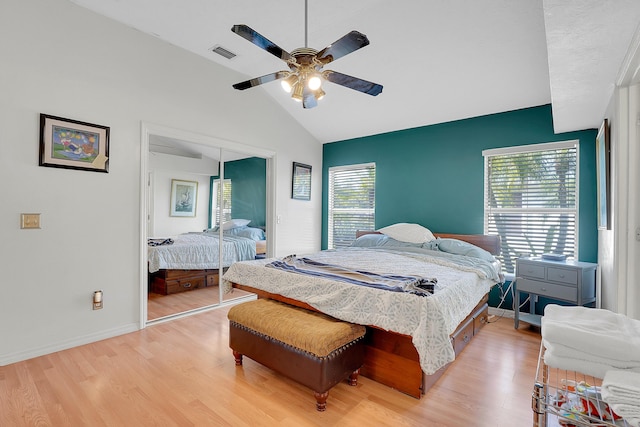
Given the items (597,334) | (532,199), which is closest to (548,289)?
(532,199)

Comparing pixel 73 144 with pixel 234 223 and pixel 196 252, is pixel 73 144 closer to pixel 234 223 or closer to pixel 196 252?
pixel 196 252

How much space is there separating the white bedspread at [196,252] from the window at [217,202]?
0.23m

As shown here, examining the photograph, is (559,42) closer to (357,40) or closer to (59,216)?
(357,40)

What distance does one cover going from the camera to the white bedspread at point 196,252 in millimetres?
3451

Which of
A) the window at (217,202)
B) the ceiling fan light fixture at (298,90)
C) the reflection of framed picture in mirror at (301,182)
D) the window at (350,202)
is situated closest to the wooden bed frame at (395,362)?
the ceiling fan light fixture at (298,90)

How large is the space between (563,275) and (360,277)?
80.6 inches

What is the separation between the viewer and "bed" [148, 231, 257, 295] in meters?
3.45

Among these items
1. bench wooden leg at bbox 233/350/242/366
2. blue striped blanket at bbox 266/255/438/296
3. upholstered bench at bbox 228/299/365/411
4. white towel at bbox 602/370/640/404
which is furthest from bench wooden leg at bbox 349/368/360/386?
white towel at bbox 602/370/640/404

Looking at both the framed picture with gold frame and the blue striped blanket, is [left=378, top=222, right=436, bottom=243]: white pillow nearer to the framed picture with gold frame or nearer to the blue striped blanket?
Result: the blue striped blanket

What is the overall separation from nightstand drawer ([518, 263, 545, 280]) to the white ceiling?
146 cm

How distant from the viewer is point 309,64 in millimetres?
2033

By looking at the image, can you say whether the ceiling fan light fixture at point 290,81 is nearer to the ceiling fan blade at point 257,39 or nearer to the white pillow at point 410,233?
the ceiling fan blade at point 257,39

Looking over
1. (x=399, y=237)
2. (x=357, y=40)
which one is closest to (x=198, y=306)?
(x=399, y=237)

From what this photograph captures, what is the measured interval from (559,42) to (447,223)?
260cm
